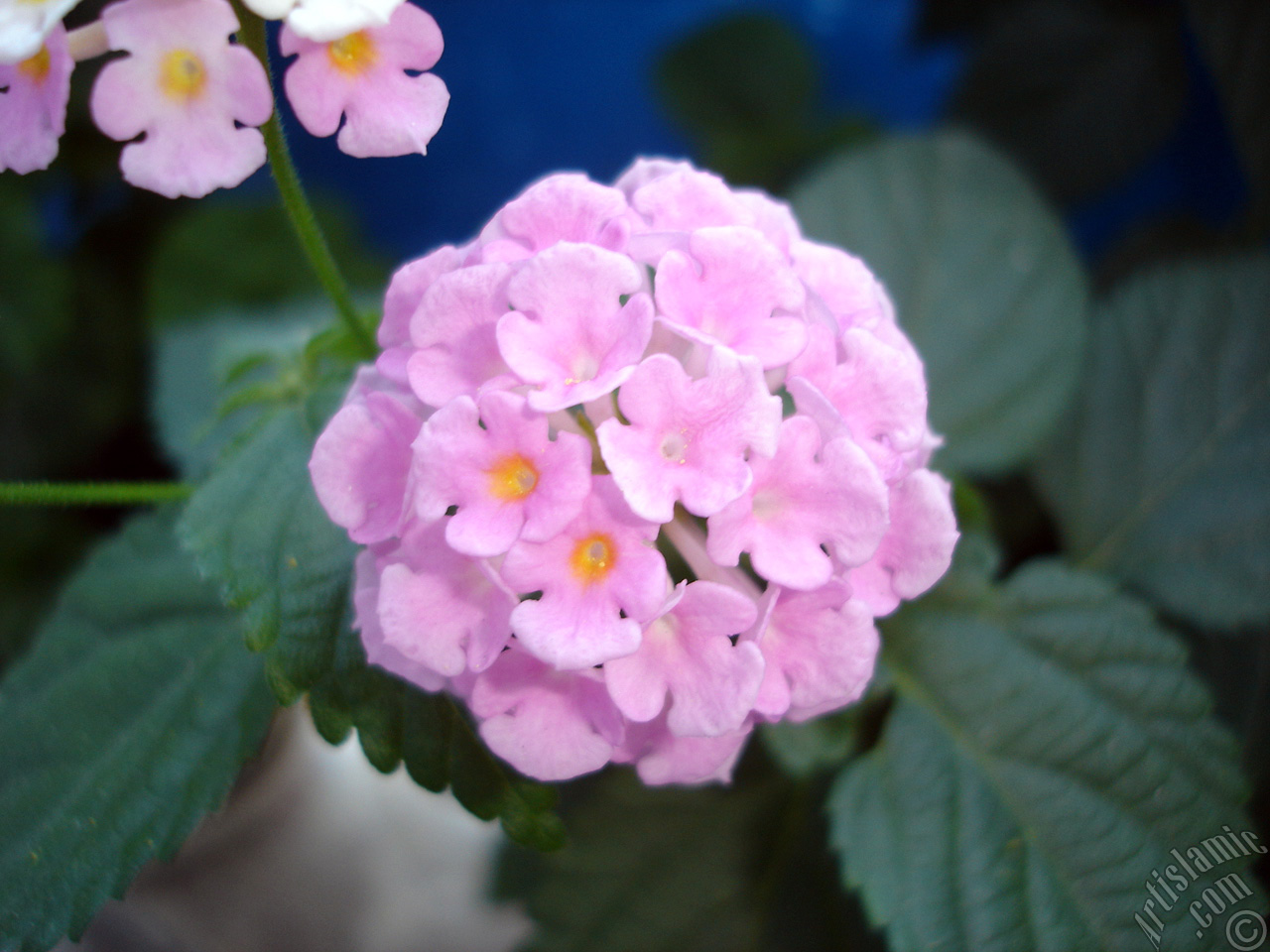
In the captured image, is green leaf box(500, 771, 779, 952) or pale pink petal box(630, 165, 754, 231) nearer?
pale pink petal box(630, 165, 754, 231)

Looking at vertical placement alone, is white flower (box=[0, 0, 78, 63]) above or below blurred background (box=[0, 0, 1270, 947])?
above

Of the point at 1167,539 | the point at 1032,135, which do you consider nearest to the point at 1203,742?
the point at 1167,539

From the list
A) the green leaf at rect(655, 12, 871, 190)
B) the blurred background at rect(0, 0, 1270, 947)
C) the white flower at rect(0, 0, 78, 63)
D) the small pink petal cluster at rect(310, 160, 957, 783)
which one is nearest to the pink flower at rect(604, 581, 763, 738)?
the small pink petal cluster at rect(310, 160, 957, 783)

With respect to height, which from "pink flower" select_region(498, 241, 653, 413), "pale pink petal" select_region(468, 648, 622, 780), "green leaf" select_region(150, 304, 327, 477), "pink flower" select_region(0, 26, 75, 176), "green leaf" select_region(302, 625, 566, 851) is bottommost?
"green leaf" select_region(150, 304, 327, 477)

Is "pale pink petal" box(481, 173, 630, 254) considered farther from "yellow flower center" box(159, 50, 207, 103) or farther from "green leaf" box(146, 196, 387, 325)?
"green leaf" box(146, 196, 387, 325)

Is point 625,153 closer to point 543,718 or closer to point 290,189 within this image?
point 290,189

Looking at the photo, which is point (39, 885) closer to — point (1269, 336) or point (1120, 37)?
point (1269, 336)
